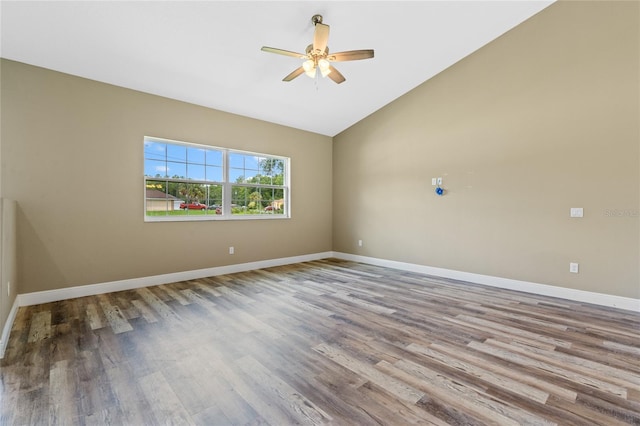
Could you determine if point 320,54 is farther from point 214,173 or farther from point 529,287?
point 529,287

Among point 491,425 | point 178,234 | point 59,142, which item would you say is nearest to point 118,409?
point 491,425

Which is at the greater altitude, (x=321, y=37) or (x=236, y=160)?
(x=321, y=37)

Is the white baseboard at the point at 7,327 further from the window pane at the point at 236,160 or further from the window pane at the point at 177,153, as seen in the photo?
the window pane at the point at 236,160

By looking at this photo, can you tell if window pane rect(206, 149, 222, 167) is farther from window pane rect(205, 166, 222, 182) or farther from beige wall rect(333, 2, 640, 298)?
beige wall rect(333, 2, 640, 298)

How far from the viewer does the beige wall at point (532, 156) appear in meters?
3.34

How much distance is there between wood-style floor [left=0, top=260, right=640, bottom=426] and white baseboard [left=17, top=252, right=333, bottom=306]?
193 mm

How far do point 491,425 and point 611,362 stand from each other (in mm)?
1411

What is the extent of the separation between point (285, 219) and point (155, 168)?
2453 millimetres

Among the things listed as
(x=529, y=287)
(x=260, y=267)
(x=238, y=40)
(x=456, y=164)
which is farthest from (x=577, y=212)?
(x=260, y=267)

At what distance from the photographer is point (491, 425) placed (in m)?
1.51

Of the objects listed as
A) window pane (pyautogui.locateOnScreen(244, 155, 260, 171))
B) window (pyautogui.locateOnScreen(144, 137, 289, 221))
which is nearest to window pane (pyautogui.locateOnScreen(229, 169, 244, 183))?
window (pyautogui.locateOnScreen(144, 137, 289, 221))

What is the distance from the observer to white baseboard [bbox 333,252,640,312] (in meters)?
3.32

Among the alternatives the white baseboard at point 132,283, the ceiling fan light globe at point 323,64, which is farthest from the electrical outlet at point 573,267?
the white baseboard at point 132,283

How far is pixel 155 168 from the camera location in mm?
4312
